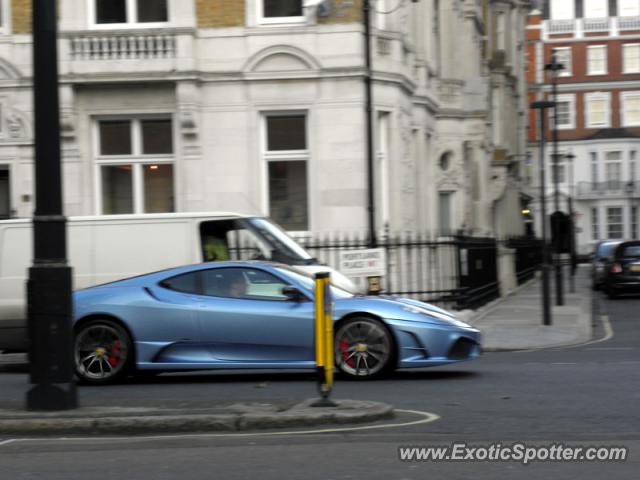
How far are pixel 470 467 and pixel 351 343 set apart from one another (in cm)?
507

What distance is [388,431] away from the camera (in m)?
8.18

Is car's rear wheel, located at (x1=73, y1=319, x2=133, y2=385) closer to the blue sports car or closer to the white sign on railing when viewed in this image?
the blue sports car

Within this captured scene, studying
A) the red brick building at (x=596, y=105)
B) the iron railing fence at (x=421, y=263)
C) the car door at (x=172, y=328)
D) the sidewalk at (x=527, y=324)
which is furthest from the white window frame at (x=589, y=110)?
the car door at (x=172, y=328)

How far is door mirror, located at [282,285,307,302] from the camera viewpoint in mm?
11844

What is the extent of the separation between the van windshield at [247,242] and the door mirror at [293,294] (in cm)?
317

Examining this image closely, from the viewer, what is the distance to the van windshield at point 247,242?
49.6 feet

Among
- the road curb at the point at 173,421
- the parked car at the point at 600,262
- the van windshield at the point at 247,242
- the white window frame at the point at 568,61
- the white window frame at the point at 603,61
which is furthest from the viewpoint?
the white window frame at the point at 568,61

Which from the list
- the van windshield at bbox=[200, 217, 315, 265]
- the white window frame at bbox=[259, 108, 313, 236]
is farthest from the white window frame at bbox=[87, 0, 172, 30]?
the van windshield at bbox=[200, 217, 315, 265]

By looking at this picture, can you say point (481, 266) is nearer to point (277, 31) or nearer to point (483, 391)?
point (277, 31)

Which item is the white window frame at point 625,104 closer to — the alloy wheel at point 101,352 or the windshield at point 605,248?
the windshield at point 605,248

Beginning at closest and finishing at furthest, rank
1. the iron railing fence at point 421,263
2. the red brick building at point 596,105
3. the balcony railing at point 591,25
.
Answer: the iron railing fence at point 421,263, the red brick building at point 596,105, the balcony railing at point 591,25

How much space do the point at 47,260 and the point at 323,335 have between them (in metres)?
2.30

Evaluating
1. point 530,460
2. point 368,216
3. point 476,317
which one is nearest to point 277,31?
point 368,216

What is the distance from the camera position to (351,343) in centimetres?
1178
